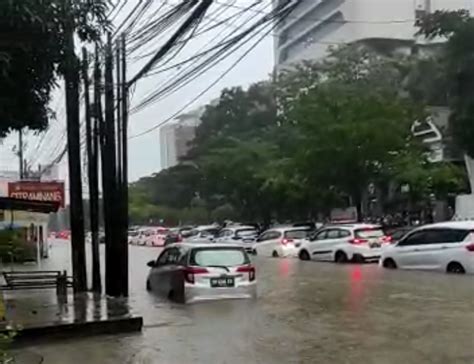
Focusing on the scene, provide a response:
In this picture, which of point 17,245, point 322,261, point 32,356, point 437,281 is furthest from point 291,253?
point 32,356

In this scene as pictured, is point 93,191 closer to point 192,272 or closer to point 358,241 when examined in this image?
point 192,272

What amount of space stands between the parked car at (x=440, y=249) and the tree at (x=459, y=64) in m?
10.0

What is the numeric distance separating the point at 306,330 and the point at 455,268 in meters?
12.2

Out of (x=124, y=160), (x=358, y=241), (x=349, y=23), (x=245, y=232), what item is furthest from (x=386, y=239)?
(x=349, y=23)

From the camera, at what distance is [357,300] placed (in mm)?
18188

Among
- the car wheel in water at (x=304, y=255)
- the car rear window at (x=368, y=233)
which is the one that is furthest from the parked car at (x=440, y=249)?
the car wheel in water at (x=304, y=255)

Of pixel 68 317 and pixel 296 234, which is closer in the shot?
pixel 68 317

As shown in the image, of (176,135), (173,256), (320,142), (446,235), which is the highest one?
(176,135)

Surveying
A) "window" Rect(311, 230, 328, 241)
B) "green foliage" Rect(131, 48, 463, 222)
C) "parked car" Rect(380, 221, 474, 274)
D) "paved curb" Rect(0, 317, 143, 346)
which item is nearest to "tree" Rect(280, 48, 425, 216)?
"green foliage" Rect(131, 48, 463, 222)

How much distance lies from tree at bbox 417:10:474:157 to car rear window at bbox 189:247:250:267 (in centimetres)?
1863

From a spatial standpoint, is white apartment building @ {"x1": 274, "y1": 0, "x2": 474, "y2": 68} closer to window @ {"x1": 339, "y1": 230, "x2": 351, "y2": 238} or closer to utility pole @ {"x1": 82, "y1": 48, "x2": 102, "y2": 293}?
window @ {"x1": 339, "y1": 230, "x2": 351, "y2": 238}

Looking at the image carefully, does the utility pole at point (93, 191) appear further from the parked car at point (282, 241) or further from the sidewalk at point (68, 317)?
the parked car at point (282, 241)

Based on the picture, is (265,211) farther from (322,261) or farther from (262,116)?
(322,261)

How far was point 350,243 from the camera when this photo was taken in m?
32.8
